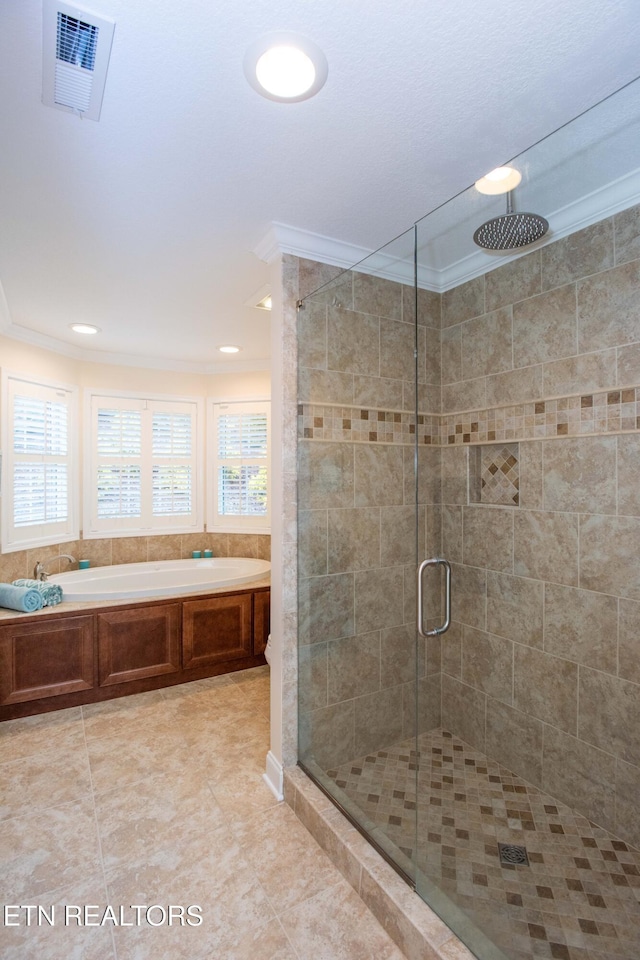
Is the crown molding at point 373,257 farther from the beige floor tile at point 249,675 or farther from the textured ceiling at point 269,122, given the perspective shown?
the beige floor tile at point 249,675

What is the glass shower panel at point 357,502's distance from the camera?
221 cm

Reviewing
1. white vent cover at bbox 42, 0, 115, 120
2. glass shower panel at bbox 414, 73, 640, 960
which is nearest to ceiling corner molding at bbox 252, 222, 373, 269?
glass shower panel at bbox 414, 73, 640, 960

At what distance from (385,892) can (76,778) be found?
1712 mm

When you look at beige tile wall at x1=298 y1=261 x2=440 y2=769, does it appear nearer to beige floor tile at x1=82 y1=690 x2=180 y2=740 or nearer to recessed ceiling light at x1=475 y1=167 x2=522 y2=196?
recessed ceiling light at x1=475 y1=167 x2=522 y2=196

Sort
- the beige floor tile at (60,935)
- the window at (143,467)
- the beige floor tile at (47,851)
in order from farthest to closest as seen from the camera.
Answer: the window at (143,467) < the beige floor tile at (47,851) < the beige floor tile at (60,935)

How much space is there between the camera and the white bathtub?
3.57 metres

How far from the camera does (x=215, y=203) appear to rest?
196 centimetres

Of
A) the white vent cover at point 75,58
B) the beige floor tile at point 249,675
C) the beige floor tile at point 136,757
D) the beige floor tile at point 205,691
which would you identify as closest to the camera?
the white vent cover at point 75,58

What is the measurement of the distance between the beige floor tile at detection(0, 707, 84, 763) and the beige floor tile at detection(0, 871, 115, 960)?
1.10 m

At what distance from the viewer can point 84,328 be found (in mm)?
3617

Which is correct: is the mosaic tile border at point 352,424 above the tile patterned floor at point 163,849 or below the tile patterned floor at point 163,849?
above

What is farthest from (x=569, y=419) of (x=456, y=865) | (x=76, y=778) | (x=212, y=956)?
(x=76, y=778)

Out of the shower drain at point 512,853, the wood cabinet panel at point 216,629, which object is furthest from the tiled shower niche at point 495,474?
the wood cabinet panel at point 216,629

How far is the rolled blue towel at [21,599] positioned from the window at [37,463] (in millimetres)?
426
